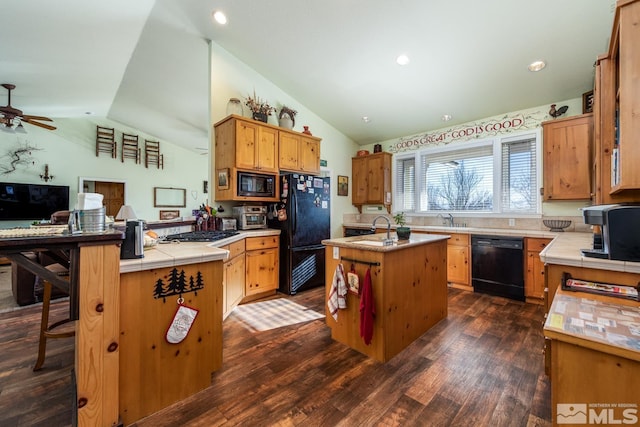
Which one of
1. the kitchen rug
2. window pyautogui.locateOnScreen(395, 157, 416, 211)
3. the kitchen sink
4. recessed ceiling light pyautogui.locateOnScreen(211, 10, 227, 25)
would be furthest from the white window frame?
recessed ceiling light pyautogui.locateOnScreen(211, 10, 227, 25)

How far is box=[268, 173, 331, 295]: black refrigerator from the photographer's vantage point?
3.70 meters

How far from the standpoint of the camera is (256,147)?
361 centimetres

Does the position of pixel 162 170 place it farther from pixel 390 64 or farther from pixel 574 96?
pixel 574 96

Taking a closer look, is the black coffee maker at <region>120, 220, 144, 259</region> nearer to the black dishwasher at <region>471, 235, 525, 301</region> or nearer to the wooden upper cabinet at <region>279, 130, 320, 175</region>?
the wooden upper cabinet at <region>279, 130, 320, 175</region>

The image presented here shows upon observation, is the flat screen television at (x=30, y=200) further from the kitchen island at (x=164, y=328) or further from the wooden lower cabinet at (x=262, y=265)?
the kitchen island at (x=164, y=328)

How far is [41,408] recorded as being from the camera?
1.59m

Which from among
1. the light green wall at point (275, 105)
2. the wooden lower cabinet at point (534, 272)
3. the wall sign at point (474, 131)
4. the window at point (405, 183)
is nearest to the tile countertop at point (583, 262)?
the wooden lower cabinet at point (534, 272)

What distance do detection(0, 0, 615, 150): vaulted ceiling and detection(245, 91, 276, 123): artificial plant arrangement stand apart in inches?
16.6

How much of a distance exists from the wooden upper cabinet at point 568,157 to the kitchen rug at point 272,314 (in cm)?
326

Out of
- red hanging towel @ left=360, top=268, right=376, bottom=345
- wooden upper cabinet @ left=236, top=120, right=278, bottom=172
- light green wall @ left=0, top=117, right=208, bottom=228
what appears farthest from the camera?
light green wall @ left=0, top=117, right=208, bottom=228

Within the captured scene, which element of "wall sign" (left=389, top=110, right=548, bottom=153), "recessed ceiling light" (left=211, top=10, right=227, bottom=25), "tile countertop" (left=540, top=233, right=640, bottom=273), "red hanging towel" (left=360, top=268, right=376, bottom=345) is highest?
"recessed ceiling light" (left=211, top=10, right=227, bottom=25)

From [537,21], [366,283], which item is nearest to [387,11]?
[537,21]

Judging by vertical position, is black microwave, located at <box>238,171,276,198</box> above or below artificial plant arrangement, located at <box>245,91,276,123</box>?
below

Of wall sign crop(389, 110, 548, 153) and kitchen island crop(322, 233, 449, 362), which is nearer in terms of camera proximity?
kitchen island crop(322, 233, 449, 362)
